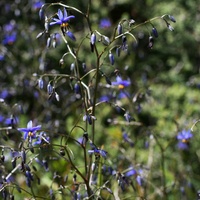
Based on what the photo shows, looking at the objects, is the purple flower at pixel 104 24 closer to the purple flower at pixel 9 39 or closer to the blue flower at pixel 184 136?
the purple flower at pixel 9 39

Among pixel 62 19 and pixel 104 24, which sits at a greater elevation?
pixel 104 24

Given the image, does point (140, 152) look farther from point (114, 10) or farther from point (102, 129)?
point (114, 10)

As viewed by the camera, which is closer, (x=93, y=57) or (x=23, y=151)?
(x=23, y=151)

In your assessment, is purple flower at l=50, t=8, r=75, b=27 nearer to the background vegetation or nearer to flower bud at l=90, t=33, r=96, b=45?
flower bud at l=90, t=33, r=96, b=45

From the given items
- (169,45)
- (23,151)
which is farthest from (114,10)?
(23,151)

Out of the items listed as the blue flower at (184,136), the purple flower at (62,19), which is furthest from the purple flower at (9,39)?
the purple flower at (62,19)

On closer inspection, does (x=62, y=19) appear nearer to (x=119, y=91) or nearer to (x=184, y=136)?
(x=184, y=136)

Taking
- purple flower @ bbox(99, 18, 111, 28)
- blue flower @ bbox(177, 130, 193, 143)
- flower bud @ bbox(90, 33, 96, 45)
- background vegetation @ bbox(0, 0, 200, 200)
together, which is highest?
purple flower @ bbox(99, 18, 111, 28)

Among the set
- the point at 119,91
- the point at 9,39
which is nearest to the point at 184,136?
the point at 119,91

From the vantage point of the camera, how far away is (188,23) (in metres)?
6.23

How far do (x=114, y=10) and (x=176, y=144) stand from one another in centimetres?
275

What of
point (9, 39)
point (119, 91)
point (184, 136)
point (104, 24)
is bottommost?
point (184, 136)

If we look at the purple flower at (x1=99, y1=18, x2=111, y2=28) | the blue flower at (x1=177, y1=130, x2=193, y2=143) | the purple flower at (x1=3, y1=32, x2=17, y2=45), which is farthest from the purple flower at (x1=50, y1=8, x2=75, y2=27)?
the purple flower at (x1=99, y1=18, x2=111, y2=28)

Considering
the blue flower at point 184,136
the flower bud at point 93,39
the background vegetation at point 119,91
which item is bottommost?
the flower bud at point 93,39
